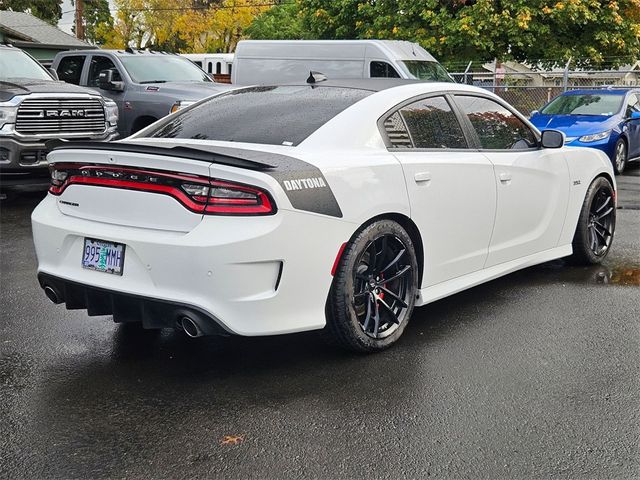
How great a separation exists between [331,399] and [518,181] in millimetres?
2454

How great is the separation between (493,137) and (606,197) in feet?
5.66

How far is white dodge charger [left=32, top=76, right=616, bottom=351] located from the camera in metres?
3.76

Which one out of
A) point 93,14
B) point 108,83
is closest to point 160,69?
point 108,83

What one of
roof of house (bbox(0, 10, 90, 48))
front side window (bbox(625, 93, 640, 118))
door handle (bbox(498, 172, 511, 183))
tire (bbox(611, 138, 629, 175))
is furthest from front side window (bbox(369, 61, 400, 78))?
roof of house (bbox(0, 10, 90, 48))

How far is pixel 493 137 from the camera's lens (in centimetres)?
546

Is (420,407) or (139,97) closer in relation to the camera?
(420,407)

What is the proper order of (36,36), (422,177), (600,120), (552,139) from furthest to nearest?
(36,36) < (600,120) < (552,139) < (422,177)

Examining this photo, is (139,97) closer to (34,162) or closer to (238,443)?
(34,162)

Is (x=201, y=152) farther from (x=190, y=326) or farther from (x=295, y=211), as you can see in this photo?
(x=190, y=326)

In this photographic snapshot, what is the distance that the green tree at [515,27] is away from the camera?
2536cm

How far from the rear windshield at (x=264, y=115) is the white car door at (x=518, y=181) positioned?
40.2 inches

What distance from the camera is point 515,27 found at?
2533 cm

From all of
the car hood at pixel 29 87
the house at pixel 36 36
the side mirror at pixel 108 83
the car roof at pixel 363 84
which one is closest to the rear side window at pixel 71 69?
the side mirror at pixel 108 83

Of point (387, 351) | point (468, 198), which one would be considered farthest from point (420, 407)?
point (468, 198)
